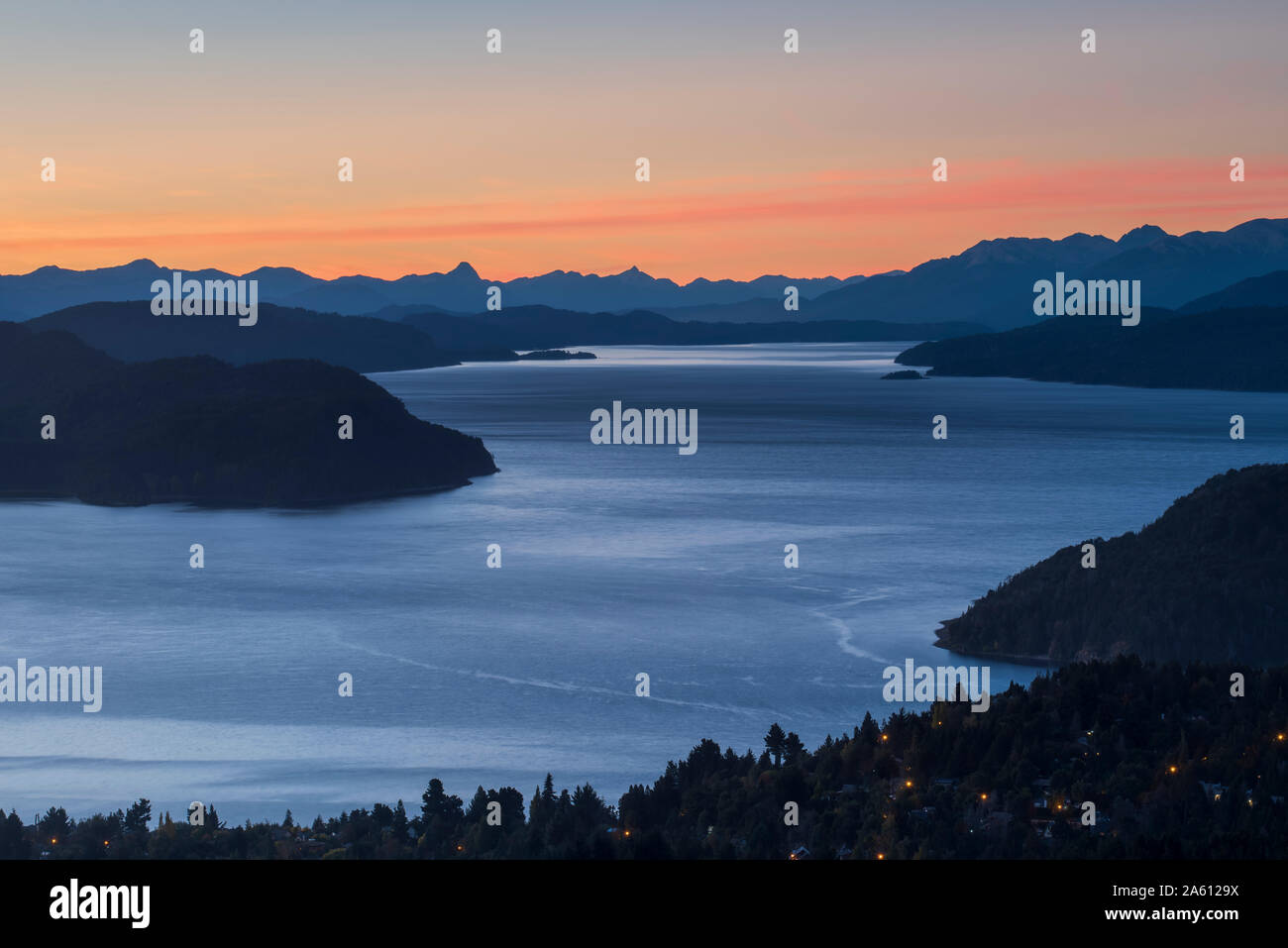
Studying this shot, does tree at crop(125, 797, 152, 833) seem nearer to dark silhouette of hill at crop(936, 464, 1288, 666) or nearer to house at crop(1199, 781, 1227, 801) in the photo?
house at crop(1199, 781, 1227, 801)

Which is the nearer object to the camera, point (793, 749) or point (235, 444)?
point (793, 749)

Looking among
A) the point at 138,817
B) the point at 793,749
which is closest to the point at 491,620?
the point at 793,749

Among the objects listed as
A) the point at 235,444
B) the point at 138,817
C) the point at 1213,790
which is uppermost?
the point at 235,444

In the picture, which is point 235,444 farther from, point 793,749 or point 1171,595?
point 793,749

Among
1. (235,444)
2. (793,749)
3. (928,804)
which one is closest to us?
(928,804)

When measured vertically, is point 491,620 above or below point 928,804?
above

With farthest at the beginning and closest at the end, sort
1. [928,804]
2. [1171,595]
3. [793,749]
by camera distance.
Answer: [1171,595] → [793,749] → [928,804]
